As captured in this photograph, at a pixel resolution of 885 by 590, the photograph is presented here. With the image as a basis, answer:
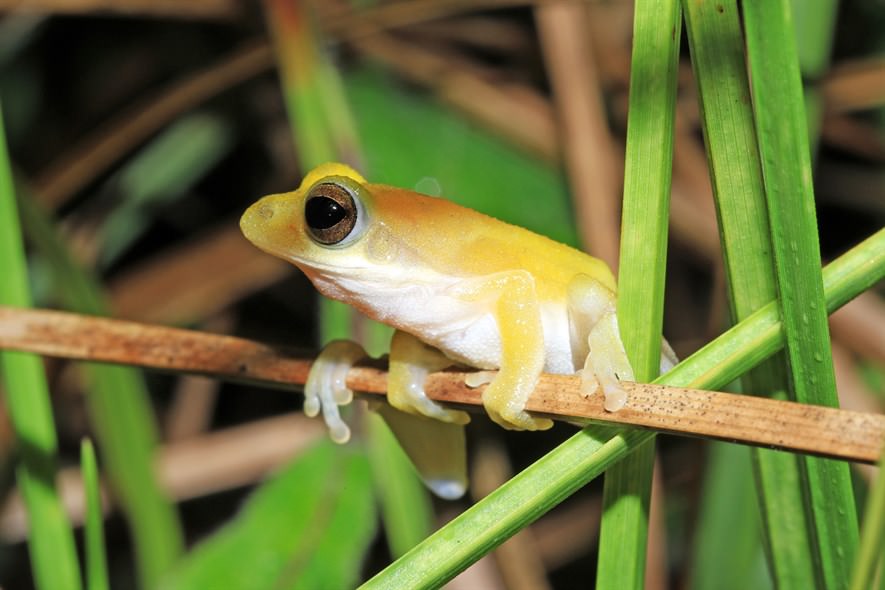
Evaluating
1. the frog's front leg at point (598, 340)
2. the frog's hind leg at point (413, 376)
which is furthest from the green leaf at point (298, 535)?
the frog's front leg at point (598, 340)

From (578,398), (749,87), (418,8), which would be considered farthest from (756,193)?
(418,8)

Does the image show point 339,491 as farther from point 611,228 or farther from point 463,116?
point 463,116

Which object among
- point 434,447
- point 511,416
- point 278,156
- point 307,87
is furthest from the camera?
point 278,156

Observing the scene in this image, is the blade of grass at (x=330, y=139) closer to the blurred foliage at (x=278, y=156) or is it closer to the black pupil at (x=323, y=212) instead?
the blurred foliage at (x=278, y=156)

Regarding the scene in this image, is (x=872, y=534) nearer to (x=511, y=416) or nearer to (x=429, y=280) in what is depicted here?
(x=511, y=416)

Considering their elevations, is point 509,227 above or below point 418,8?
below

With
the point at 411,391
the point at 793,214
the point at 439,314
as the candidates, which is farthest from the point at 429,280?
the point at 793,214
